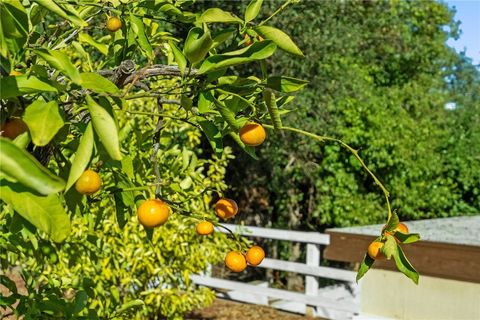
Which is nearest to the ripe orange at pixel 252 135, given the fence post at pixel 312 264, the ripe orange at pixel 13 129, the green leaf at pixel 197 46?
the green leaf at pixel 197 46

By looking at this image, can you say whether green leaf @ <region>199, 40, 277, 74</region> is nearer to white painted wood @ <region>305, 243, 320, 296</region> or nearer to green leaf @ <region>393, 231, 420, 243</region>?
green leaf @ <region>393, 231, 420, 243</region>

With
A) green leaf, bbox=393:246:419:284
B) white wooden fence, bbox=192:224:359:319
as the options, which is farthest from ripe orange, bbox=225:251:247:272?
white wooden fence, bbox=192:224:359:319

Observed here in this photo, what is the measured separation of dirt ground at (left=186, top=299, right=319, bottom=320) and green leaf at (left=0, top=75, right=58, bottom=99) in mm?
7004

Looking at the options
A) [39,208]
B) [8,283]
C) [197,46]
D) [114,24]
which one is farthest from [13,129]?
[8,283]

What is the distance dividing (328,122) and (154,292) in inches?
197

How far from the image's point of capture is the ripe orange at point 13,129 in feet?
3.53

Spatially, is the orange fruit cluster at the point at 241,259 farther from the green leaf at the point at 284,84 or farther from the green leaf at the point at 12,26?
the green leaf at the point at 12,26

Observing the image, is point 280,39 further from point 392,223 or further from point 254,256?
point 254,256

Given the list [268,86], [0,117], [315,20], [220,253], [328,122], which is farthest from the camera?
[328,122]

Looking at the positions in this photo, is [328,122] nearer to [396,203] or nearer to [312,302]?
[396,203]

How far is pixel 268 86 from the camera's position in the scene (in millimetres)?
1245

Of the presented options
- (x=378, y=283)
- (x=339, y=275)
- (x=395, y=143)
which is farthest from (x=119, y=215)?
(x=395, y=143)

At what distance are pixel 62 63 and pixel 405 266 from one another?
77 cm

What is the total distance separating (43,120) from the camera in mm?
994
